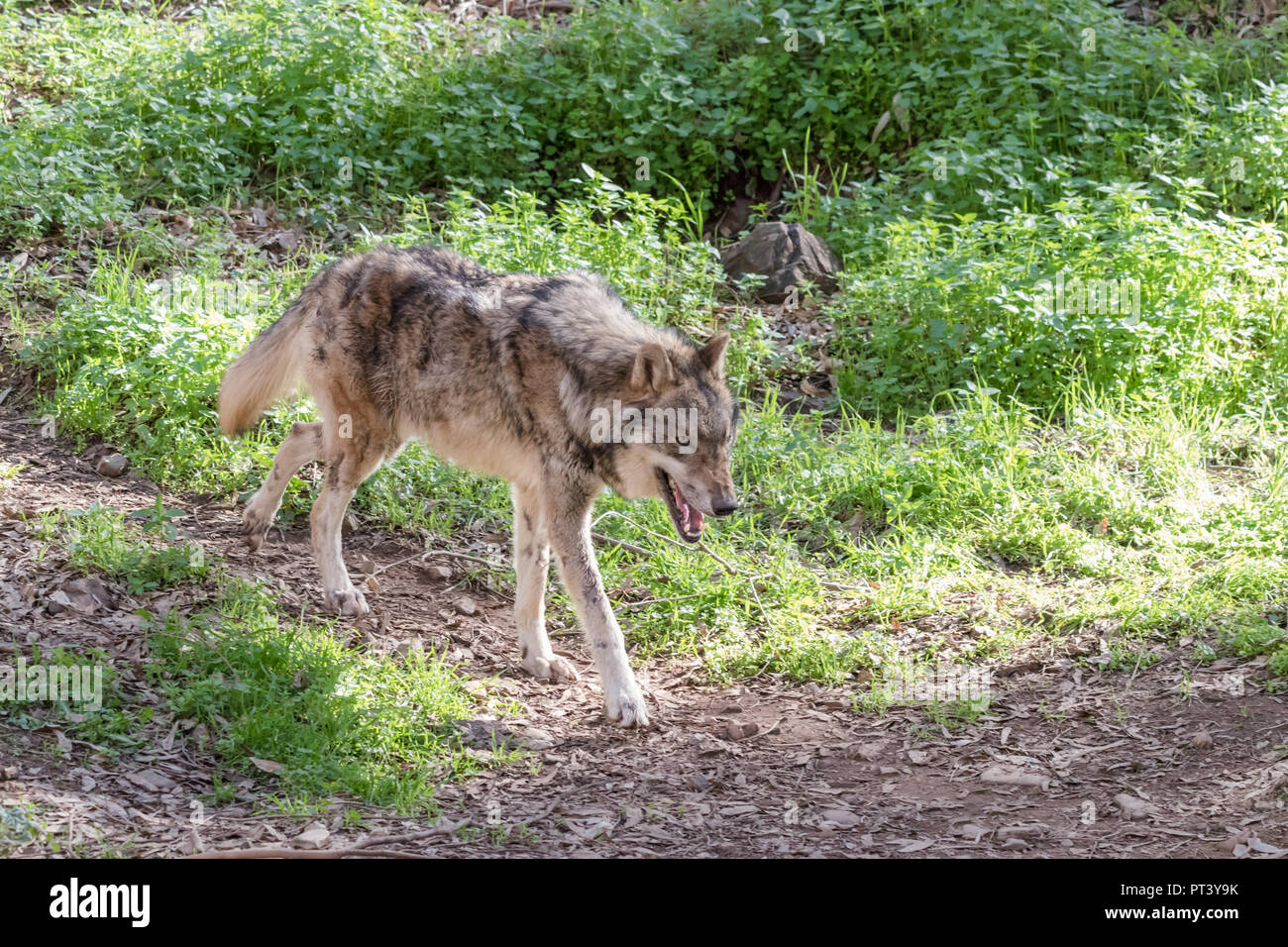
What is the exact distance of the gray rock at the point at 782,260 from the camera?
9711 mm

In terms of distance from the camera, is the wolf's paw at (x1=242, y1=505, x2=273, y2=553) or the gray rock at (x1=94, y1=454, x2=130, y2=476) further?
the gray rock at (x1=94, y1=454, x2=130, y2=476)

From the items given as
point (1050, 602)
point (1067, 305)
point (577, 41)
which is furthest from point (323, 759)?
point (577, 41)

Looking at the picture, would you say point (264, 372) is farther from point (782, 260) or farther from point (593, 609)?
point (782, 260)

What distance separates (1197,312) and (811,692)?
4.24m

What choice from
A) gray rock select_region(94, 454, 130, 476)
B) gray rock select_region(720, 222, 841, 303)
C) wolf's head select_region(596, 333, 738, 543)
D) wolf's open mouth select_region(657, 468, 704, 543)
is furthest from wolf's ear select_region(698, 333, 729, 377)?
gray rock select_region(720, 222, 841, 303)

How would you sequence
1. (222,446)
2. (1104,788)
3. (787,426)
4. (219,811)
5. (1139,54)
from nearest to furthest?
(219,811)
(1104,788)
(222,446)
(787,426)
(1139,54)

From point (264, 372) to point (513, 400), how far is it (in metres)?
1.55

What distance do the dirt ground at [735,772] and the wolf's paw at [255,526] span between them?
21 centimetres

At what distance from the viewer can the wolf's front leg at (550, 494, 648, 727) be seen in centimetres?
554

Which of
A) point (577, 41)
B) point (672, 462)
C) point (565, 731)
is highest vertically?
point (577, 41)

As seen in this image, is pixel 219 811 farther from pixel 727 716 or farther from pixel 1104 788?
pixel 1104 788

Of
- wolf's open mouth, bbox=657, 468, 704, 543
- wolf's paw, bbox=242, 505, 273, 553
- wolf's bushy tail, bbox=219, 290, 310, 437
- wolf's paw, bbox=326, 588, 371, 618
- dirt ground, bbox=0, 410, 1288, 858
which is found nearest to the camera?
dirt ground, bbox=0, 410, 1288, 858

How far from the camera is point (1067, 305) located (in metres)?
8.19

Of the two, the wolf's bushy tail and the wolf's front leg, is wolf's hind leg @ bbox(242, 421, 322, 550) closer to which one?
the wolf's bushy tail
